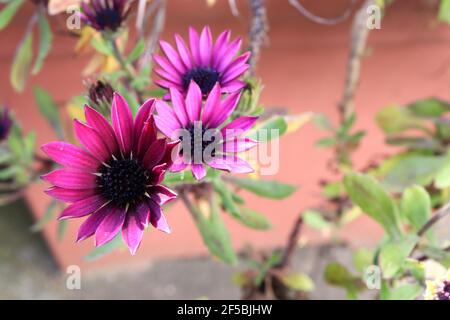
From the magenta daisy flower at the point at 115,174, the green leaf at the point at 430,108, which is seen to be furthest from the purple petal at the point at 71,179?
the green leaf at the point at 430,108

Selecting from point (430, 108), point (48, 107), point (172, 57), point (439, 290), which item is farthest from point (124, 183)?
point (430, 108)

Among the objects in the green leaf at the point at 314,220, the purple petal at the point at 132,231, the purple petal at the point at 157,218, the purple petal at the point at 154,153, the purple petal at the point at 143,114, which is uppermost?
the purple petal at the point at 143,114

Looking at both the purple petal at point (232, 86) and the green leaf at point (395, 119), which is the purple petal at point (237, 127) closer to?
the purple petal at point (232, 86)

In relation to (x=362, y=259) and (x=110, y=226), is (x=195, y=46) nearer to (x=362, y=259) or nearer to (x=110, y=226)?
(x=110, y=226)

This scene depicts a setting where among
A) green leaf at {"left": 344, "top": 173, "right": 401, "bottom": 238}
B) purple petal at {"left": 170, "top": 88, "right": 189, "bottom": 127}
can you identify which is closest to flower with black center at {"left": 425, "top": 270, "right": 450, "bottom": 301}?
green leaf at {"left": 344, "top": 173, "right": 401, "bottom": 238}

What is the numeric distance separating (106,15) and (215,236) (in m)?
0.27

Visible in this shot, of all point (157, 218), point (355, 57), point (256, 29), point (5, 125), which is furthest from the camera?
point (355, 57)

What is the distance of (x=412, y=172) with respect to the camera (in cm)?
75

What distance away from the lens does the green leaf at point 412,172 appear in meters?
0.74

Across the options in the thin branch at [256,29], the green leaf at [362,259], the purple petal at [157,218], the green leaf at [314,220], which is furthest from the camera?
the green leaf at [314,220]

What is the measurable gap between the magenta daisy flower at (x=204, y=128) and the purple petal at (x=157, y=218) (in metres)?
0.03

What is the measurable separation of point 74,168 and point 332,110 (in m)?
0.62

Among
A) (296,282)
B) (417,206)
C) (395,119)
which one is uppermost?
(395,119)
